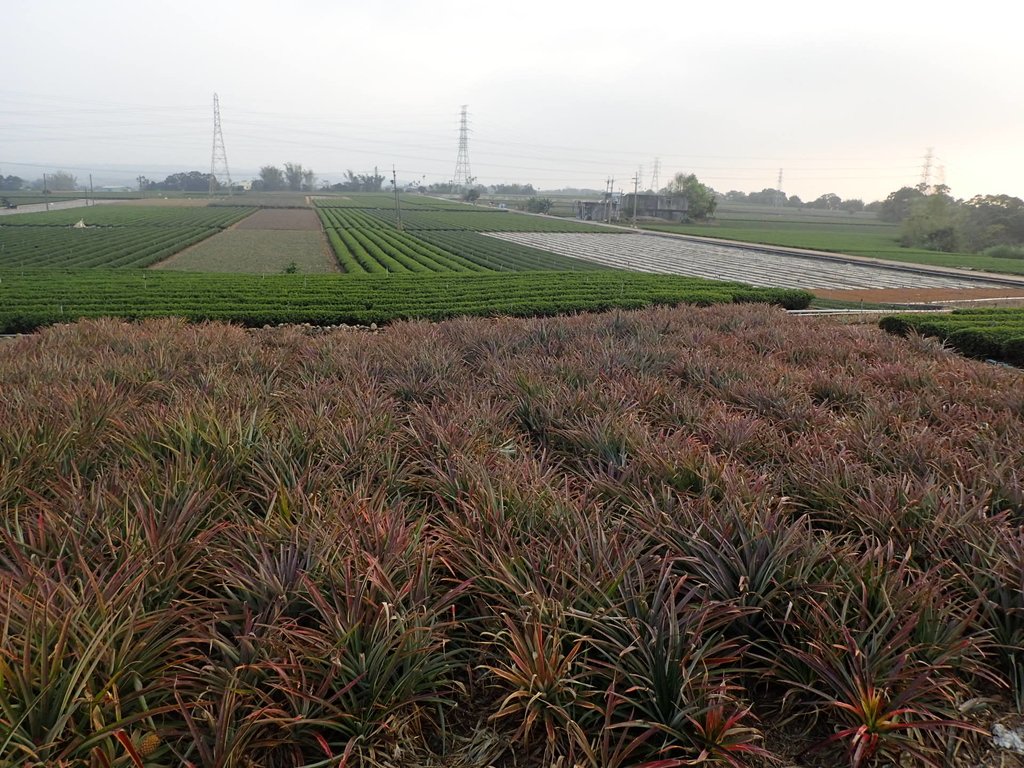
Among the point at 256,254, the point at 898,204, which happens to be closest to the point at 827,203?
the point at 898,204

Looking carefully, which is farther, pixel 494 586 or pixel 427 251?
pixel 427 251

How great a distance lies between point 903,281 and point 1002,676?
4210 centimetres

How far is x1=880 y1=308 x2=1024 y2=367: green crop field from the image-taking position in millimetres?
14137

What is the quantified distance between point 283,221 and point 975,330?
3071 inches

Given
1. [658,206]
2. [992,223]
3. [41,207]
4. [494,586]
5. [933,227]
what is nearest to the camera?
[494,586]

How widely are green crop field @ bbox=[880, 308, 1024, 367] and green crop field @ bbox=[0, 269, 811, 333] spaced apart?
5.77 m

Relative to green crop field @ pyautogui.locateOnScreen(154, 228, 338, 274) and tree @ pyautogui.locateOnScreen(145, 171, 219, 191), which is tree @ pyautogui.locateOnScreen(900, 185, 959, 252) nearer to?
green crop field @ pyautogui.locateOnScreen(154, 228, 338, 274)

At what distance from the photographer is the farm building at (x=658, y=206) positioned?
11048 centimetres

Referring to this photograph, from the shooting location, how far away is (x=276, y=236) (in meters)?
60.6

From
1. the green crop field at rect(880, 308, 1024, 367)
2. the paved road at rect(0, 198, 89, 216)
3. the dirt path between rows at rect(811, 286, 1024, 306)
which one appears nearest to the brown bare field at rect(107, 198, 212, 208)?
A: the paved road at rect(0, 198, 89, 216)

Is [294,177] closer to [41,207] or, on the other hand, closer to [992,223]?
[41,207]

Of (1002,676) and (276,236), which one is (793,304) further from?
(276,236)

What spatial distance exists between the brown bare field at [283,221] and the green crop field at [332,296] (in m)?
43.7

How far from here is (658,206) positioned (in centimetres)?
11338
